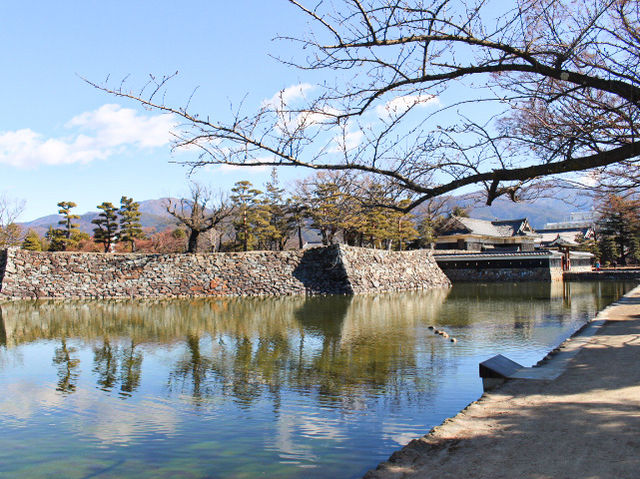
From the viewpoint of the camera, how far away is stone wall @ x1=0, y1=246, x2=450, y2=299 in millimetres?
18219

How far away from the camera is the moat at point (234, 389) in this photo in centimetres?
392

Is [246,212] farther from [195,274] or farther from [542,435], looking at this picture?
[542,435]

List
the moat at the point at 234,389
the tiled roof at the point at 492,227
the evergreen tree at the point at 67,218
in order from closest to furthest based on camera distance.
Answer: the moat at the point at 234,389 → the evergreen tree at the point at 67,218 → the tiled roof at the point at 492,227

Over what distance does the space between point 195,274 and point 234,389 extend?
48.7ft

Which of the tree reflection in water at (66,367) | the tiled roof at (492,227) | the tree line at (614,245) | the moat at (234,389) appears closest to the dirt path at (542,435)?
the moat at (234,389)

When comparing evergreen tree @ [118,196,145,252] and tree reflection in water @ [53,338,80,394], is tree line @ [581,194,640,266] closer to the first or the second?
evergreen tree @ [118,196,145,252]

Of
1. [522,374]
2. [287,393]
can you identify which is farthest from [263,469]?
[522,374]

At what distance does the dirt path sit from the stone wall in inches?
665

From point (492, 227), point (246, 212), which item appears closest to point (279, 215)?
point (246, 212)

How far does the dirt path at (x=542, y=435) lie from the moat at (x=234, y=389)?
2.36 feet

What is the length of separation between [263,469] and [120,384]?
3.26 meters

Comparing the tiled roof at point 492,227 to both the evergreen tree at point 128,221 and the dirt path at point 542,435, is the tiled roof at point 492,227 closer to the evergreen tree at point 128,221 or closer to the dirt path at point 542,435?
the evergreen tree at point 128,221

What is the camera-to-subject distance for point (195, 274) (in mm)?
20172

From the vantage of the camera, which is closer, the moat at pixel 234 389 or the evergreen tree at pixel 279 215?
the moat at pixel 234 389
